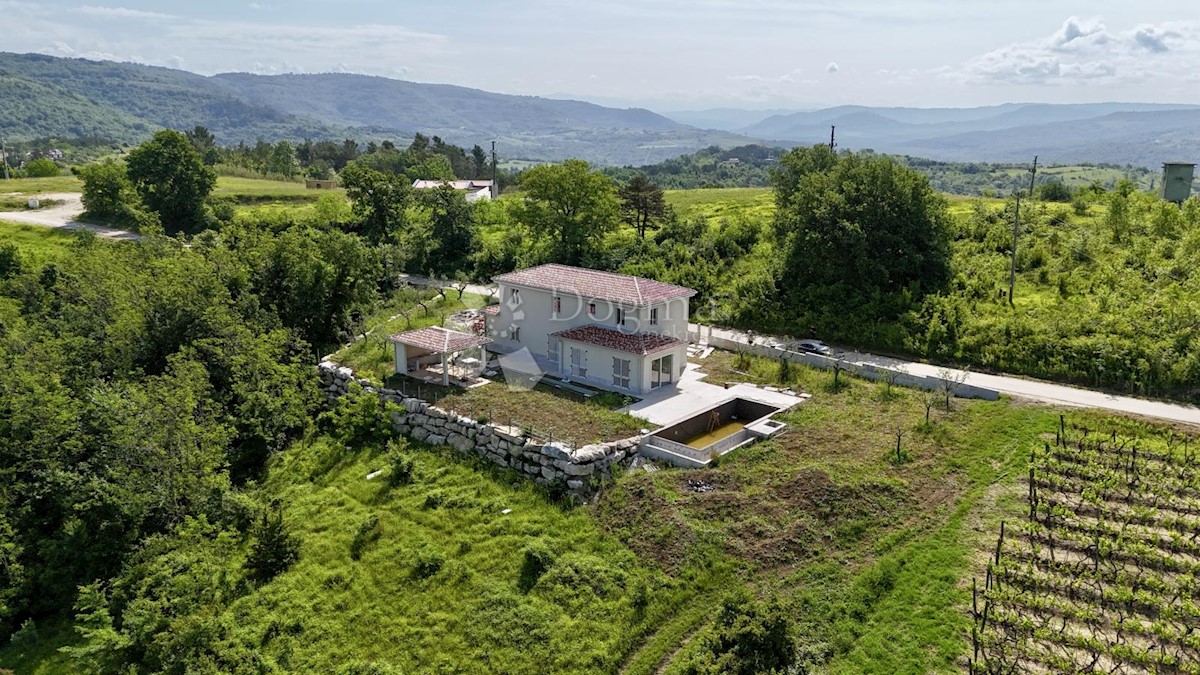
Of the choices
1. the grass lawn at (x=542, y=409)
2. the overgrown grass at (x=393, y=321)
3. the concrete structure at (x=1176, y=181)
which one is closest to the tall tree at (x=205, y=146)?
the overgrown grass at (x=393, y=321)

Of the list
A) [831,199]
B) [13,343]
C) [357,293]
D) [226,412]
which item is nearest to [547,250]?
[357,293]

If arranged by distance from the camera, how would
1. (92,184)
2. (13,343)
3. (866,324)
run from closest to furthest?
(13,343)
(866,324)
(92,184)

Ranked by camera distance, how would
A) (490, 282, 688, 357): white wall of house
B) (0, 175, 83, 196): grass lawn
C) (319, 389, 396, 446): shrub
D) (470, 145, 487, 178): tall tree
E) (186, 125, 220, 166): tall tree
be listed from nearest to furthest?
(319, 389, 396, 446): shrub
(490, 282, 688, 357): white wall of house
(0, 175, 83, 196): grass lawn
(186, 125, 220, 166): tall tree
(470, 145, 487, 178): tall tree

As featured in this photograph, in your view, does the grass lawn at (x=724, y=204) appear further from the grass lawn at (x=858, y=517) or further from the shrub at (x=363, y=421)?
the shrub at (x=363, y=421)

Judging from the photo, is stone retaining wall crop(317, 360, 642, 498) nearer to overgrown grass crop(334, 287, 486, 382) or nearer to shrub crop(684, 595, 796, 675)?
overgrown grass crop(334, 287, 486, 382)

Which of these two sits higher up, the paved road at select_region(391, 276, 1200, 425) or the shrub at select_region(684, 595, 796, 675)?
the paved road at select_region(391, 276, 1200, 425)

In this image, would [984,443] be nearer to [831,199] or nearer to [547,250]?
[831,199]

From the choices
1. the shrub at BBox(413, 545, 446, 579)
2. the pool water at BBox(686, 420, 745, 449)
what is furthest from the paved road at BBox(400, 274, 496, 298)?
the shrub at BBox(413, 545, 446, 579)
